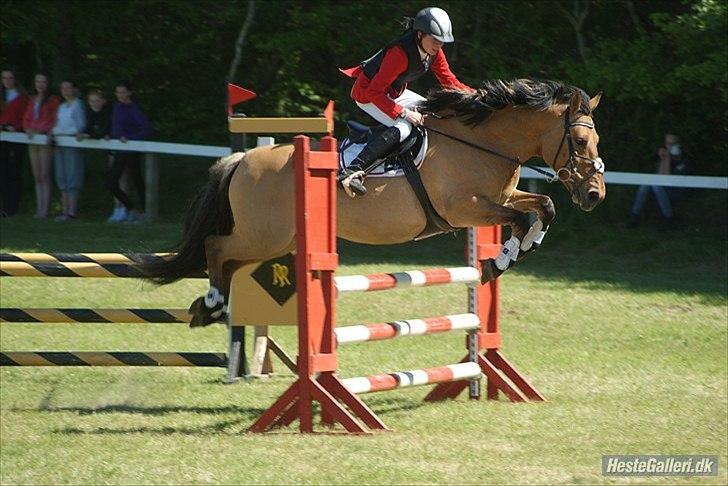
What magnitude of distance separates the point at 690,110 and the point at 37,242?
801cm

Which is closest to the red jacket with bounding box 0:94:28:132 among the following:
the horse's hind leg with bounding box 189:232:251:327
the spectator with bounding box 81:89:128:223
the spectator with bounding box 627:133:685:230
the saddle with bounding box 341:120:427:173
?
the spectator with bounding box 81:89:128:223

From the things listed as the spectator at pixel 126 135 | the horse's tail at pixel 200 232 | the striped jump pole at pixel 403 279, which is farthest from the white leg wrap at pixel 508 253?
the spectator at pixel 126 135

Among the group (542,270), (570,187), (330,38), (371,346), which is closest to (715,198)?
(542,270)

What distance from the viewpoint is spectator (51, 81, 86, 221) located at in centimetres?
1587

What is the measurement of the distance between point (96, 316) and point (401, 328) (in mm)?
1962

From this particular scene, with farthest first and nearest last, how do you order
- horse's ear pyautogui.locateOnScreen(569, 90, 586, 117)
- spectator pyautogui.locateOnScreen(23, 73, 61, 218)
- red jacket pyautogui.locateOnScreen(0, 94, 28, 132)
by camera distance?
1. red jacket pyautogui.locateOnScreen(0, 94, 28, 132)
2. spectator pyautogui.locateOnScreen(23, 73, 61, 218)
3. horse's ear pyautogui.locateOnScreen(569, 90, 586, 117)

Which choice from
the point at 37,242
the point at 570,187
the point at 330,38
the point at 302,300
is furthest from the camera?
the point at 330,38

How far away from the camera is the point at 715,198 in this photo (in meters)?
15.9

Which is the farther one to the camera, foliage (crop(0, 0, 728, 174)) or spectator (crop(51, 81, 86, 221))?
spectator (crop(51, 81, 86, 221))

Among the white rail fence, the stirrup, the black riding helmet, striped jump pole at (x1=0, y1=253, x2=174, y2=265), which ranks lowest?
the white rail fence

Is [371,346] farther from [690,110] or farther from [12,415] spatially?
[690,110]

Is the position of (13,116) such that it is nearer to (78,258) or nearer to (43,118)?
(43,118)

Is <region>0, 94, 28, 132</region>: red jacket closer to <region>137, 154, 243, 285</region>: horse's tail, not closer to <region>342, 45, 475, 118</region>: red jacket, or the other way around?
<region>137, 154, 243, 285</region>: horse's tail

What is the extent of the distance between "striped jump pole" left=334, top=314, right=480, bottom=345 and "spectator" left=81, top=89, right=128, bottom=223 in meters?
8.91
